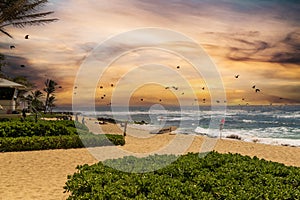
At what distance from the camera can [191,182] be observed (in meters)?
6.77

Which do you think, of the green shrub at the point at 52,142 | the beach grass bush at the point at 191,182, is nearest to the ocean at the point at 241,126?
the green shrub at the point at 52,142

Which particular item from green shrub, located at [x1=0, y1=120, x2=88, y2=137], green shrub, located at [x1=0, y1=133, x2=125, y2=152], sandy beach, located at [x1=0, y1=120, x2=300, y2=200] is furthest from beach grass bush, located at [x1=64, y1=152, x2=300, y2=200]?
green shrub, located at [x1=0, y1=120, x2=88, y2=137]

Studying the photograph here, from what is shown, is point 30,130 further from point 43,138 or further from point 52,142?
point 52,142

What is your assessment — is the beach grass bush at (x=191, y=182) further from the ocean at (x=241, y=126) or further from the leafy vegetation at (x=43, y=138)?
the leafy vegetation at (x=43, y=138)

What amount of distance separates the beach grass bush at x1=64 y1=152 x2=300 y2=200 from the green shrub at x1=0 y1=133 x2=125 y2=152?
11.2m

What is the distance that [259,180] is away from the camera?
6.96 m

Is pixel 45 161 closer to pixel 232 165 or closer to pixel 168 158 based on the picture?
pixel 168 158

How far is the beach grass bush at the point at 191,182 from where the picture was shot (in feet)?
19.7

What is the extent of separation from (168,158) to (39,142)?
11.7 meters

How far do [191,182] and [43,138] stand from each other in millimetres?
14076

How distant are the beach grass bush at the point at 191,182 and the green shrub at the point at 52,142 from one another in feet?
36.8

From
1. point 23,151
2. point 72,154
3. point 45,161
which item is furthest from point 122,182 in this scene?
point 23,151

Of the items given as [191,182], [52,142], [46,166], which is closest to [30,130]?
[52,142]

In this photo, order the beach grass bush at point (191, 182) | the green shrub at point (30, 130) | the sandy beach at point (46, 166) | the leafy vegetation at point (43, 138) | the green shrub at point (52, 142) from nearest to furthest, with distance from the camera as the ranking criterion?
the beach grass bush at point (191, 182), the sandy beach at point (46, 166), the green shrub at point (52, 142), the leafy vegetation at point (43, 138), the green shrub at point (30, 130)
